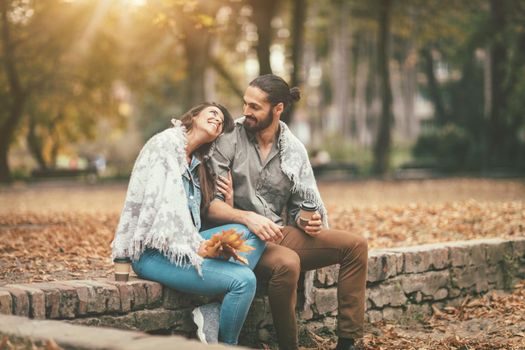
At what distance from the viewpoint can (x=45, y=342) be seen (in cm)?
422

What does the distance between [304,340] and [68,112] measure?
33077mm

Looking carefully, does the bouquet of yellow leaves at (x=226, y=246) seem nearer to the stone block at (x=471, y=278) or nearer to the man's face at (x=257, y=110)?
the man's face at (x=257, y=110)

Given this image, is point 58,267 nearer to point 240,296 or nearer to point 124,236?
point 124,236

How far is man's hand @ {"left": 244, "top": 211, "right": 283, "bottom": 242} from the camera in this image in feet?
19.1

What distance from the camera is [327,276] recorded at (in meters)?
7.32

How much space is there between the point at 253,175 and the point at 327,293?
1.53 meters

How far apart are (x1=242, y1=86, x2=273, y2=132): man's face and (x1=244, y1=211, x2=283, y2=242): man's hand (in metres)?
0.74

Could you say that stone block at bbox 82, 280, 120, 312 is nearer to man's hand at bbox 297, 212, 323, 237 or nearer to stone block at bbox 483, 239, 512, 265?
man's hand at bbox 297, 212, 323, 237

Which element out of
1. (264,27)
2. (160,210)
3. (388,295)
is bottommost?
(388,295)

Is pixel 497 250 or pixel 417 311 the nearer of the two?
pixel 417 311

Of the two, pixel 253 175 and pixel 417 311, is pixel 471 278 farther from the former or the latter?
pixel 253 175

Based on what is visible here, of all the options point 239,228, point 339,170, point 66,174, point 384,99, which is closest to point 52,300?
point 239,228

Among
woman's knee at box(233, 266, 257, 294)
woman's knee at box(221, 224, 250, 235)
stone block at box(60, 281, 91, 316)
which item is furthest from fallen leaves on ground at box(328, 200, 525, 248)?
stone block at box(60, 281, 91, 316)

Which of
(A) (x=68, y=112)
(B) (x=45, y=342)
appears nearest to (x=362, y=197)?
(B) (x=45, y=342)
